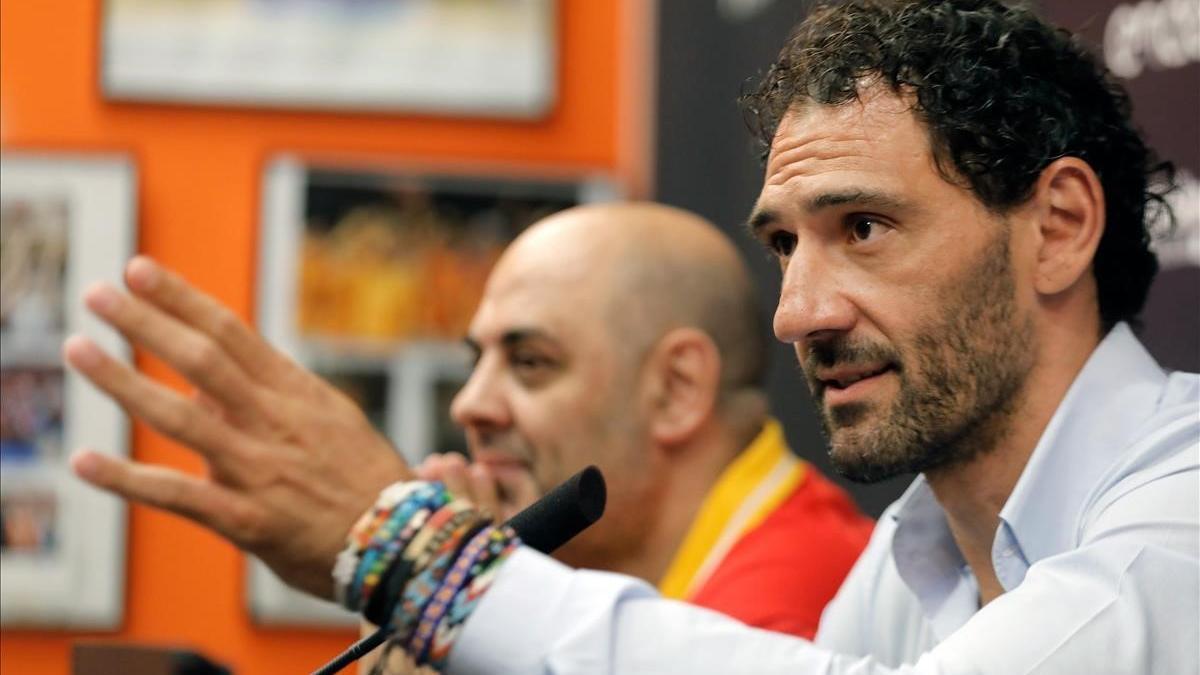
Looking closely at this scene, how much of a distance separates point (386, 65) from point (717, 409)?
1.17 metres

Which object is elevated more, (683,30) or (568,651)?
(683,30)

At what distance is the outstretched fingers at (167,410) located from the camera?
3.71ft

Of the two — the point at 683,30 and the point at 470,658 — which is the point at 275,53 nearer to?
the point at 683,30

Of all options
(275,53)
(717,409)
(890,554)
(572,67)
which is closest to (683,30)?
(572,67)

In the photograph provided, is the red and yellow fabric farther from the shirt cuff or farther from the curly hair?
the shirt cuff

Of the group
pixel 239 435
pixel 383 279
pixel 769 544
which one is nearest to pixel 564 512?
pixel 239 435

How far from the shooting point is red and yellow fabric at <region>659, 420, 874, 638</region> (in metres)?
1.76

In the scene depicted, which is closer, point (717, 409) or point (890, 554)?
point (890, 554)

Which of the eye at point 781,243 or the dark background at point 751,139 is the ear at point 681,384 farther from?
the eye at point 781,243

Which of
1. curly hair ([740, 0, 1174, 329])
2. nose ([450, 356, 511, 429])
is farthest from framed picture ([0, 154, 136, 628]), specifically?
curly hair ([740, 0, 1174, 329])

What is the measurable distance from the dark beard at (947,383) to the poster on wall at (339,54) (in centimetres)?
185

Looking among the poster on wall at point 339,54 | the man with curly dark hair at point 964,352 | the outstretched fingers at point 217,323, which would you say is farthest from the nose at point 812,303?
the poster on wall at point 339,54

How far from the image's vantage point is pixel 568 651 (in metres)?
0.93

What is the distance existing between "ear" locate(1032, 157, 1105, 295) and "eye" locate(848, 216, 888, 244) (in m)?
0.13
